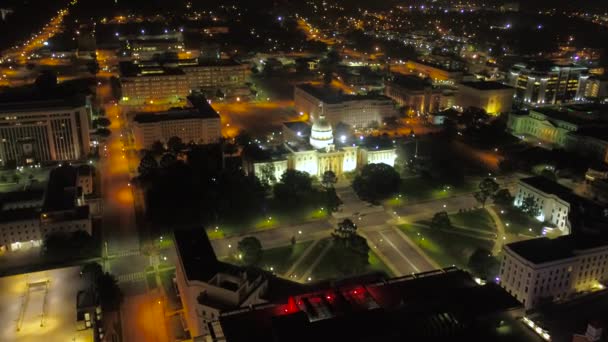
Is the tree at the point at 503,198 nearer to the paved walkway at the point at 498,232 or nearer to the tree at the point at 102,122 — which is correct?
the paved walkway at the point at 498,232

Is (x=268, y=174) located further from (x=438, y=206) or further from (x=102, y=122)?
(x=102, y=122)

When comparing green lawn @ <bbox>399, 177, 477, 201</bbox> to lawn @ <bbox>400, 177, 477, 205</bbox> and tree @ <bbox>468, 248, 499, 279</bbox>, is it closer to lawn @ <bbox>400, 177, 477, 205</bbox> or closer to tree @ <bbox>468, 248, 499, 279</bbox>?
lawn @ <bbox>400, 177, 477, 205</bbox>

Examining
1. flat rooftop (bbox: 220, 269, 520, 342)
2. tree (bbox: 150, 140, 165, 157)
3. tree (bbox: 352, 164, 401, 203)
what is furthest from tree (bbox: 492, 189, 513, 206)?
tree (bbox: 150, 140, 165, 157)

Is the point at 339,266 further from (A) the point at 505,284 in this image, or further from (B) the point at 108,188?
(B) the point at 108,188

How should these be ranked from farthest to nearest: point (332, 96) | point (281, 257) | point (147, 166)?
point (332, 96)
point (147, 166)
point (281, 257)

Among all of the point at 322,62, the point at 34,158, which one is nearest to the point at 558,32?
the point at 322,62

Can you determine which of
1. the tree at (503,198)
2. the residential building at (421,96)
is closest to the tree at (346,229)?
the tree at (503,198)

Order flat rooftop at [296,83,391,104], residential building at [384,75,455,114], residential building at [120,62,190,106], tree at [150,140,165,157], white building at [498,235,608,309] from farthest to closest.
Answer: residential building at [120,62,190,106] < residential building at [384,75,455,114] < flat rooftop at [296,83,391,104] < tree at [150,140,165,157] < white building at [498,235,608,309]

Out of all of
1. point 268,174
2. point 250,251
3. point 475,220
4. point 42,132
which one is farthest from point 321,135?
point 42,132
